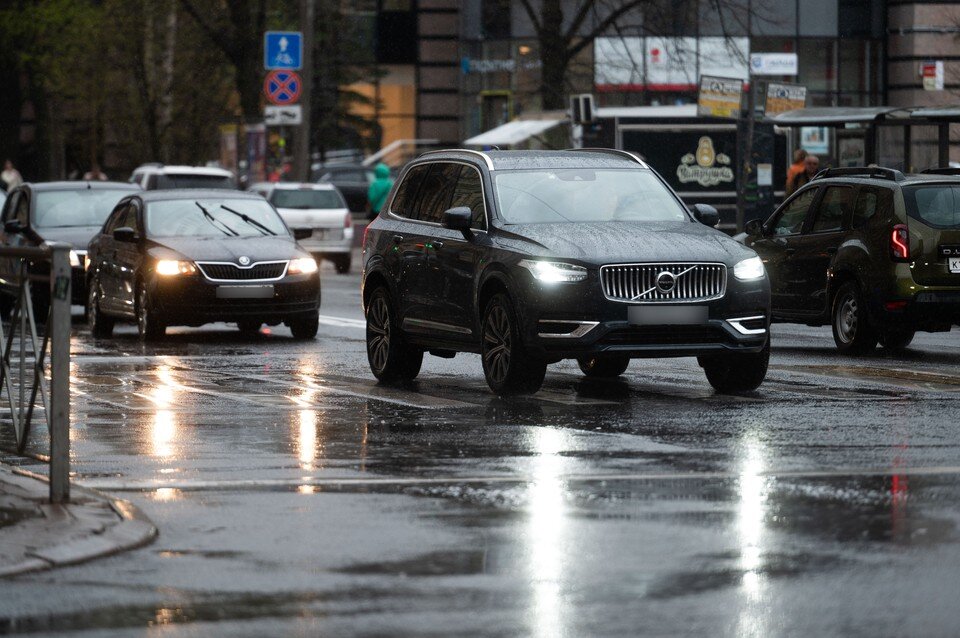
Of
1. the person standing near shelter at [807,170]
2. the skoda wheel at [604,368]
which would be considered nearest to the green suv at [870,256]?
the skoda wheel at [604,368]

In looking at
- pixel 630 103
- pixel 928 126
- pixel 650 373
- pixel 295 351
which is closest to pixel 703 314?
pixel 650 373

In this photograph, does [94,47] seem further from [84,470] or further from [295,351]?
[84,470]

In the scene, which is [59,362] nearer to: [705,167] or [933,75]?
[705,167]

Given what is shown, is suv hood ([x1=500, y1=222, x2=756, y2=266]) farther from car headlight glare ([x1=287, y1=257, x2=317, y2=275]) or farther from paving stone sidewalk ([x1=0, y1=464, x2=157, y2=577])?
car headlight glare ([x1=287, y1=257, x2=317, y2=275])

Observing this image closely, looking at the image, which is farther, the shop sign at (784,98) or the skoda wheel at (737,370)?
the shop sign at (784,98)

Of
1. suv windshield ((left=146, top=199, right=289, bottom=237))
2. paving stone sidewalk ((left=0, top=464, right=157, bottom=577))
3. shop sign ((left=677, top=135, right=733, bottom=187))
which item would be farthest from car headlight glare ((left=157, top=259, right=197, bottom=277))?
shop sign ((left=677, top=135, right=733, bottom=187))

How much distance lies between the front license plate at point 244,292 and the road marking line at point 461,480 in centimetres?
1087

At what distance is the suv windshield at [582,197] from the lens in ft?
48.7

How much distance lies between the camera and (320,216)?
37.6 m

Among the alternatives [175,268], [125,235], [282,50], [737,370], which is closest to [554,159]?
[737,370]

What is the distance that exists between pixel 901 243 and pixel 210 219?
25.5 ft

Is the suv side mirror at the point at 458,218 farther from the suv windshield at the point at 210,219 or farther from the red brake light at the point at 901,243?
the suv windshield at the point at 210,219

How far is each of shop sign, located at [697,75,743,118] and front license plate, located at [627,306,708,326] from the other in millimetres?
16392

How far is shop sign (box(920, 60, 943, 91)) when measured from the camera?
2024 inches
